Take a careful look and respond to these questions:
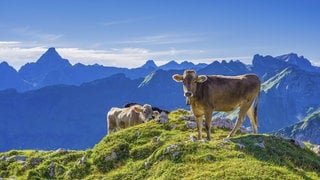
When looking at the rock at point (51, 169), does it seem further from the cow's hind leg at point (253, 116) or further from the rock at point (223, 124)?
the cow's hind leg at point (253, 116)

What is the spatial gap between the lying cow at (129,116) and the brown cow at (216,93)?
992cm

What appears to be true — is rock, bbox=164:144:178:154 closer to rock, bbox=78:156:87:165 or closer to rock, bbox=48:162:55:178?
rock, bbox=78:156:87:165

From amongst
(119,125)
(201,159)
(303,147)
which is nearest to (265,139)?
(303,147)

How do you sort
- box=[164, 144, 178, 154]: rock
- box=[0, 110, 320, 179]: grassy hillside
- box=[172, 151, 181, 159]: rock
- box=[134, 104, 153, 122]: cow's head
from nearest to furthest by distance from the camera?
box=[0, 110, 320, 179]: grassy hillside < box=[172, 151, 181, 159]: rock < box=[164, 144, 178, 154]: rock < box=[134, 104, 153, 122]: cow's head

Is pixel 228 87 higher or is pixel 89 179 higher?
pixel 228 87

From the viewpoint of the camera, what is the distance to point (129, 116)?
37.1m

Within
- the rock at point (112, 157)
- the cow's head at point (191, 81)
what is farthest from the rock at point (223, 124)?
the rock at point (112, 157)

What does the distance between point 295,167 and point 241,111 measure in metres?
6.55

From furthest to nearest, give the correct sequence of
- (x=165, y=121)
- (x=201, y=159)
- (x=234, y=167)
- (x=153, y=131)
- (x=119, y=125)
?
(x=119, y=125) → (x=165, y=121) → (x=153, y=131) → (x=201, y=159) → (x=234, y=167)

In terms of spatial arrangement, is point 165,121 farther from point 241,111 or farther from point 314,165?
point 314,165

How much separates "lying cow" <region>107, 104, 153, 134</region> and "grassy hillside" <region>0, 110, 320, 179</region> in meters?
7.23

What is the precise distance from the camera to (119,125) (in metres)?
38.5

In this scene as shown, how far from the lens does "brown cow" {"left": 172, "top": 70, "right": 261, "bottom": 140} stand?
24.3 m

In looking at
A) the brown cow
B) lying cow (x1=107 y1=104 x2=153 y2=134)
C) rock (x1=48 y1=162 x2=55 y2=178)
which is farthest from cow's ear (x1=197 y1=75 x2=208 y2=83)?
lying cow (x1=107 y1=104 x2=153 y2=134)
